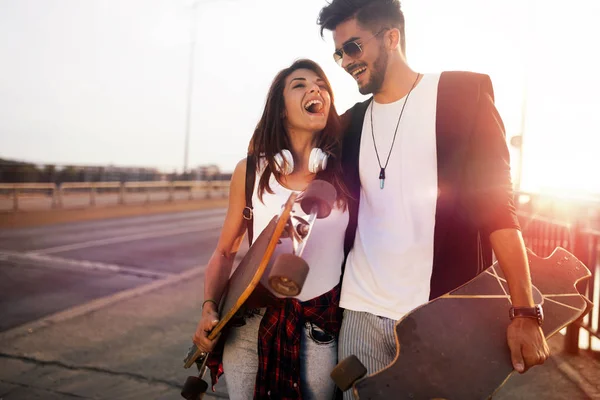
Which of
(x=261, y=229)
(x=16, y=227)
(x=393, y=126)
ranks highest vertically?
(x=393, y=126)

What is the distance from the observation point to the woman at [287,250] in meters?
2.22

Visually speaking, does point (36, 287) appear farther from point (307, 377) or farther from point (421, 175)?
point (421, 175)

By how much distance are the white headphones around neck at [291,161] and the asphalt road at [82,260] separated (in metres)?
4.54

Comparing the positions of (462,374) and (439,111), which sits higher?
(439,111)

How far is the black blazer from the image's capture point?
78.5 inches

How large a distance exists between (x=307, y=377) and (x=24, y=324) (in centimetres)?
467

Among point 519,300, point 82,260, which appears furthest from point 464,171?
point 82,260

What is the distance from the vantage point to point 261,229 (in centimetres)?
241

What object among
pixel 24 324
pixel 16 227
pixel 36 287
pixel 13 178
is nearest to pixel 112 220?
pixel 16 227

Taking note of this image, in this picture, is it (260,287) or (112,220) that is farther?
(112,220)

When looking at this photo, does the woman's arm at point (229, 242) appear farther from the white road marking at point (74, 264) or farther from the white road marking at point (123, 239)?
the white road marking at point (123, 239)

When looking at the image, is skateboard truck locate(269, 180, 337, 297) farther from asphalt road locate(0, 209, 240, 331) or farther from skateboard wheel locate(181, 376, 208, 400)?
asphalt road locate(0, 209, 240, 331)

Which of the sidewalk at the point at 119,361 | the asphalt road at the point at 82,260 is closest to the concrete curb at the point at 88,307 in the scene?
the sidewalk at the point at 119,361

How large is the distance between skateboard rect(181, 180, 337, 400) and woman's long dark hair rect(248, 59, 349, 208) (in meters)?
0.38
